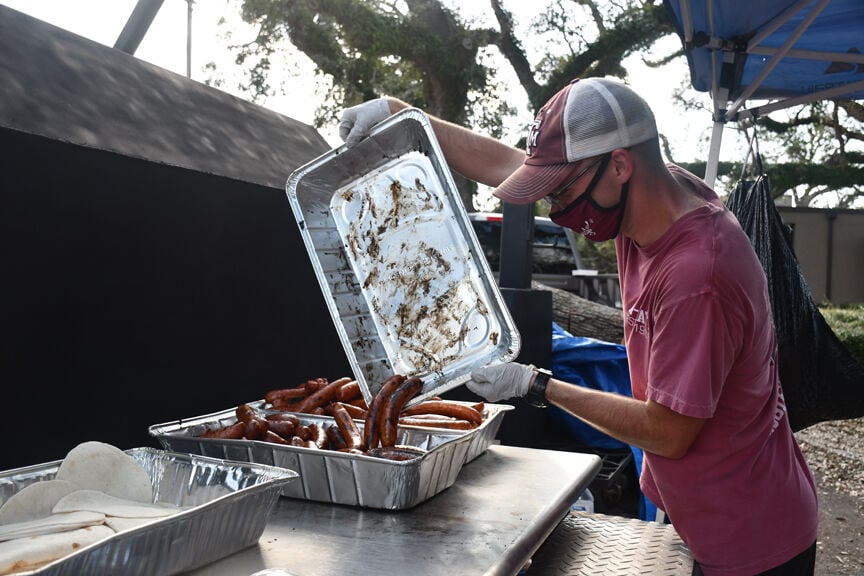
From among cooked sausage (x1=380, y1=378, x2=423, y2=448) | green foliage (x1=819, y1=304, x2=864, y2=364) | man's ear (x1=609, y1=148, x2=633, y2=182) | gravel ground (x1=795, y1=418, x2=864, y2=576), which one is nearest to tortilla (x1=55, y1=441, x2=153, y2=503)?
cooked sausage (x1=380, y1=378, x2=423, y2=448)

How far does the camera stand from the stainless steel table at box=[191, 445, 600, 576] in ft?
5.62

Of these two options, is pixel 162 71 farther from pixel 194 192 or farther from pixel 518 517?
pixel 518 517

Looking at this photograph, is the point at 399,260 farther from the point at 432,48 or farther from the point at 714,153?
the point at 432,48

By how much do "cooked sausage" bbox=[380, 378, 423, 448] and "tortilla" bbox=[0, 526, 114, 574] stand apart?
90 cm

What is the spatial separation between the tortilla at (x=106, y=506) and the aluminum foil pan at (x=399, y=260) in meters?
0.97

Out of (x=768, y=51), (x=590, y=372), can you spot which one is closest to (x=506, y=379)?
(x=590, y=372)

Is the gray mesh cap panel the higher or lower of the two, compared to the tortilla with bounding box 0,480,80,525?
higher

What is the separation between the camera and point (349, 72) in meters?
18.0

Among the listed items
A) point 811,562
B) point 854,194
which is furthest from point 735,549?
point 854,194

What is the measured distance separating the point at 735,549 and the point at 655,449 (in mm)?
410

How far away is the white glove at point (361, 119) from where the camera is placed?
249 centimetres

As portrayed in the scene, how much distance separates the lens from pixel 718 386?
73.0 inches

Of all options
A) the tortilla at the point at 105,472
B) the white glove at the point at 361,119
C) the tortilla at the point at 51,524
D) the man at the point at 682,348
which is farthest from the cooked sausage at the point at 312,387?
the tortilla at the point at 51,524

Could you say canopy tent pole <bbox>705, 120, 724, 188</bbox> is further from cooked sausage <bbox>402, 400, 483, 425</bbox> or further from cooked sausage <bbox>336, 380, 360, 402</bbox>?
cooked sausage <bbox>336, 380, 360, 402</bbox>
